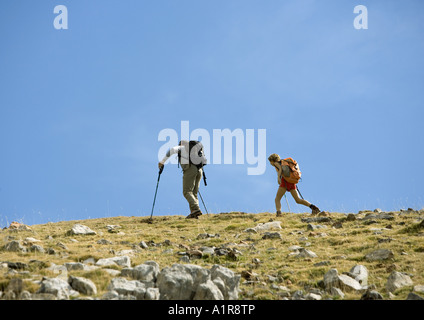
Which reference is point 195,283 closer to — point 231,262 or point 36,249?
point 231,262

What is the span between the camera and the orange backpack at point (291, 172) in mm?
17375

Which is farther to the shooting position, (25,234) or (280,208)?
(280,208)

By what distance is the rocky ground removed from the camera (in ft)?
22.1

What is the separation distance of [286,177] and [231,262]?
850 cm

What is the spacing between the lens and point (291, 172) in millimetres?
17359

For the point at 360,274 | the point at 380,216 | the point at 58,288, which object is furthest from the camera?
the point at 380,216

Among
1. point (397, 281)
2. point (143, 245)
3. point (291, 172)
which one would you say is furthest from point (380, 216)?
point (143, 245)

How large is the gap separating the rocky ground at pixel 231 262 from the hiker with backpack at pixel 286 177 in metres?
2.42

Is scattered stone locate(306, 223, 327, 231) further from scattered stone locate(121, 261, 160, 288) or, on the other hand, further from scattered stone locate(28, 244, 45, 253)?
scattered stone locate(28, 244, 45, 253)

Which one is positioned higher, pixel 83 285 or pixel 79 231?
pixel 79 231
